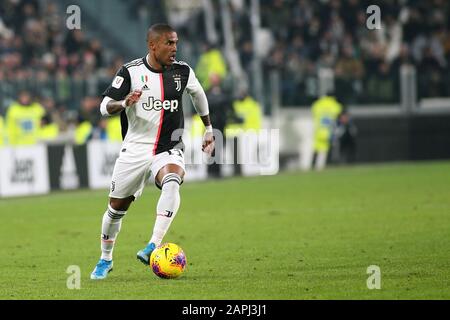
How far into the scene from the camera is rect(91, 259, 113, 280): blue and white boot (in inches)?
398

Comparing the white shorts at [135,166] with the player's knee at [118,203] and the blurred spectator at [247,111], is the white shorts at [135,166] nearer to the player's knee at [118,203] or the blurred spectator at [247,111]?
the player's knee at [118,203]

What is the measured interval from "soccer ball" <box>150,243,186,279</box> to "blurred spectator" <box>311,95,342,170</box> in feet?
58.7

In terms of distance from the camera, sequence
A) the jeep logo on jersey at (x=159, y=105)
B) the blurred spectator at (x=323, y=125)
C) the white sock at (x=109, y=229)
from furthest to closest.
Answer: the blurred spectator at (x=323, y=125) < the white sock at (x=109, y=229) < the jeep logo on jersey at (x=159, y=105)

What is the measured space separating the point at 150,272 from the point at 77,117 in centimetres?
1470

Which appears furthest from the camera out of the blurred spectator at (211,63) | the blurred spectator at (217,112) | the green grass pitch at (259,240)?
the blurred spectator at (211,63)

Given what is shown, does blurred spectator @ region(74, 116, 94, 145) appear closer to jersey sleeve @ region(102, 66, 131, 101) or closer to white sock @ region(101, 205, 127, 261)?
white sock @ region(101, 205, 127, 261)

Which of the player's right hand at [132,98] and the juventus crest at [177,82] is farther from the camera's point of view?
the juventus crest at [177,82]

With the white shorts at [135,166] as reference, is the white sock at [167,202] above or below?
below

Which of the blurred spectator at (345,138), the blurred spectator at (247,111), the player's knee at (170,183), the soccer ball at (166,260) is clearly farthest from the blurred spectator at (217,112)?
the soccer ball at (166,260)

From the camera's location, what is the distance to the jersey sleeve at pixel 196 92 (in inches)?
410

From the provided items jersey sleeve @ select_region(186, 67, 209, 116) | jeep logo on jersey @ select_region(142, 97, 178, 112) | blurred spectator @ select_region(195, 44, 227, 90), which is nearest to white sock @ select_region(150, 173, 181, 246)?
jeep logo on jersey @ select_region(142, 97, 178, 112)

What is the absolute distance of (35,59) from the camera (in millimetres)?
27250

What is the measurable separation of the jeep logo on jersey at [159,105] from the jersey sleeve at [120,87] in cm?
21

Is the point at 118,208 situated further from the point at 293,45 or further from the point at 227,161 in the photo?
the point at 293,45
